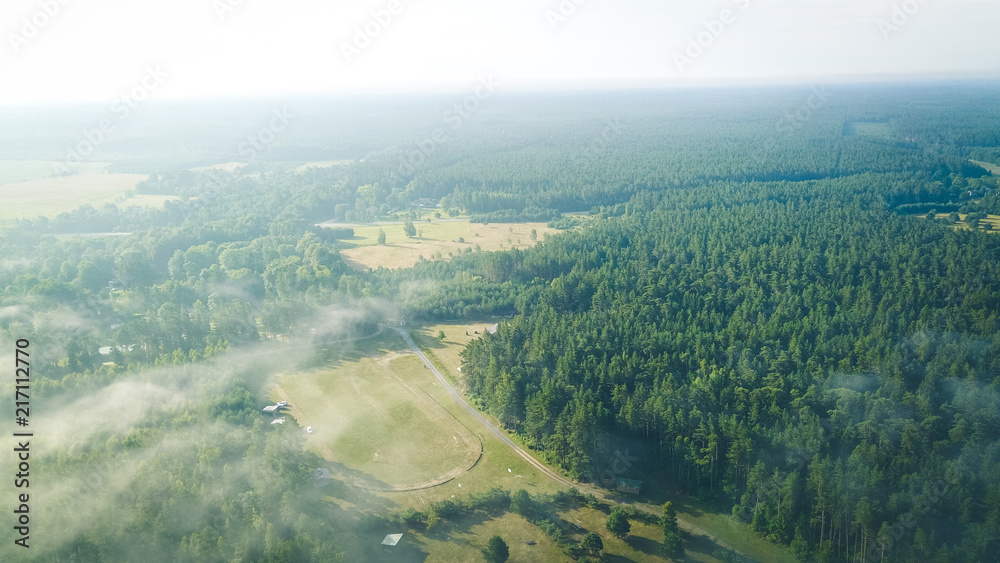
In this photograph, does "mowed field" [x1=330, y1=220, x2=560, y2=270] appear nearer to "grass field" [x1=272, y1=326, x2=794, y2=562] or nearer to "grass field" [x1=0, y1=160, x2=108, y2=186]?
"grass field" [x1=272, y1=326, x2=794, y2=562]

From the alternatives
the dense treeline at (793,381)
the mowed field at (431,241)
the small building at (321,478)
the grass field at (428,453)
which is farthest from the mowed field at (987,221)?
the small building at (321,478)

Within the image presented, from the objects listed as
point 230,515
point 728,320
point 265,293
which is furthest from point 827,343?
point 265,293

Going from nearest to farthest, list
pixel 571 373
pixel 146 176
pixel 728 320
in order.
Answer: pixel 571 373 → pixel 728 320 → pixel 146 176

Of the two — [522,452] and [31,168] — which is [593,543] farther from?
[31,168]

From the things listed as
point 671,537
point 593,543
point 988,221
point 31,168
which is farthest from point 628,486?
point 31,168

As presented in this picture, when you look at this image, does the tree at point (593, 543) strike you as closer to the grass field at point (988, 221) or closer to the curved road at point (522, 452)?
the curved road at point (522, 452)

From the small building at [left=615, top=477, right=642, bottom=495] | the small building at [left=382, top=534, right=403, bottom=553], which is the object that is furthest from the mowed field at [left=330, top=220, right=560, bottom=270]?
the small building at [left=382, top=534, right=403, bottom=553]

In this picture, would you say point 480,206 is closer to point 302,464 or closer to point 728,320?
point 728,320
